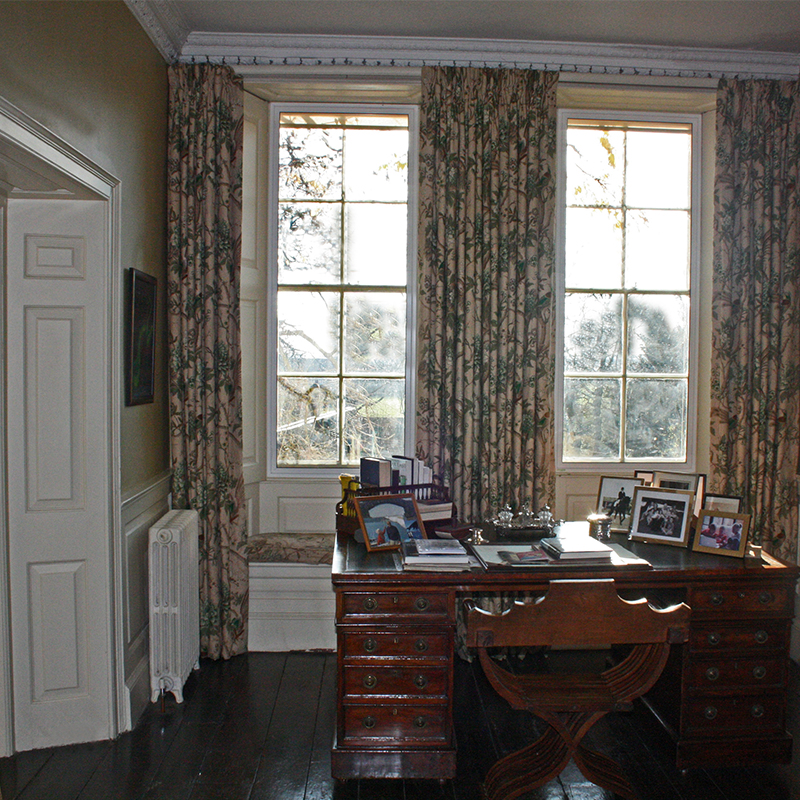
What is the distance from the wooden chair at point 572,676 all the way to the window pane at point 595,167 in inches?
102

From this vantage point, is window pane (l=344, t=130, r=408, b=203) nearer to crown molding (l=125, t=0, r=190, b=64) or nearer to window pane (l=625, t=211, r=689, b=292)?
crown molding (l=125, t=0, r=190, b=64)

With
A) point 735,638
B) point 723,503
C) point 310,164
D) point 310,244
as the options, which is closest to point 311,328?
point 310,244

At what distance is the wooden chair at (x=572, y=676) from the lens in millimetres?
2133

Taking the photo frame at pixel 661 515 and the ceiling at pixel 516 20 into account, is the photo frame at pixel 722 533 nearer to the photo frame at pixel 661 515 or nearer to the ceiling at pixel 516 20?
the photo frame at pixel 661 515

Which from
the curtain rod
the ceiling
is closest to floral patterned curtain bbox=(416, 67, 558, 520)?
the curtain rod

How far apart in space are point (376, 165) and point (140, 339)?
1736mm

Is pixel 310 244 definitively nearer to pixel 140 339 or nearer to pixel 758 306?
pixel 140 339

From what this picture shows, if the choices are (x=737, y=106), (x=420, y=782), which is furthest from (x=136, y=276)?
(x=737, y=106)

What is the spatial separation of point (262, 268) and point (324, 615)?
6.48 feet

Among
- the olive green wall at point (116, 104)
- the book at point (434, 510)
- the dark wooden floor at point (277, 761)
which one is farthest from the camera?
the book at point (434, 510)

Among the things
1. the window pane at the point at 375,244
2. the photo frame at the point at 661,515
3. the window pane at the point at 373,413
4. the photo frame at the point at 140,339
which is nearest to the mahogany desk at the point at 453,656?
the photo frame at the point at 661,515

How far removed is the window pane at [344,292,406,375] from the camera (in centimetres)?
395

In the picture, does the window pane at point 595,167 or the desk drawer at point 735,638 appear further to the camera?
the window pane at point 595,167

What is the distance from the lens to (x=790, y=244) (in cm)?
368
